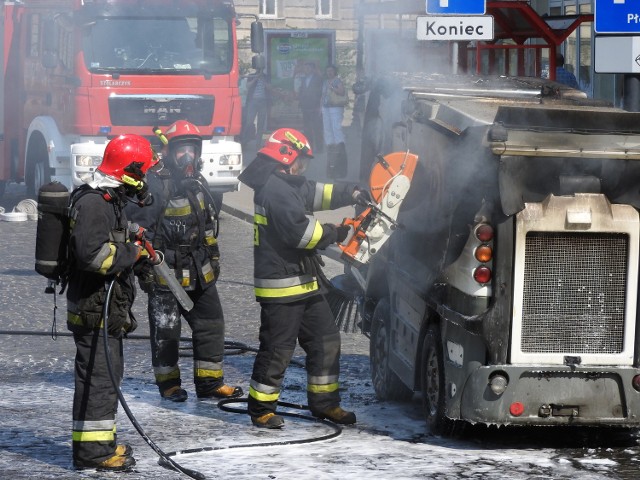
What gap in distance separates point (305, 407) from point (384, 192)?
1.44 m

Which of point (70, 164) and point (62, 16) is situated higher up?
point (62, 16)

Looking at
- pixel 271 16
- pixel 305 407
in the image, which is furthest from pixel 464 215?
pixel 271 16

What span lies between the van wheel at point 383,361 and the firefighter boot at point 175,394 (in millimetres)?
1227

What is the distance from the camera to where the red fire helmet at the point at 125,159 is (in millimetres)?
7270

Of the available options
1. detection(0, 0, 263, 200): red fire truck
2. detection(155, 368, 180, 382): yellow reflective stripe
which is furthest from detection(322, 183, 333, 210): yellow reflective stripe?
detection(0, 0, 263, 200): red fire truck

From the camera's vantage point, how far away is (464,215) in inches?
289

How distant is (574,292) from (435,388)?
1.00 metres

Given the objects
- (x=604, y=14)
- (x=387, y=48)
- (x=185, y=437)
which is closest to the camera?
(x=185, y=437)

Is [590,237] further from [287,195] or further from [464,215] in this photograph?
[287,195]

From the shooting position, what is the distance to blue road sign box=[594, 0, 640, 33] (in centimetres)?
1010

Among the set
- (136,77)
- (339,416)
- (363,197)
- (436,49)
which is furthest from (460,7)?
(339,416)

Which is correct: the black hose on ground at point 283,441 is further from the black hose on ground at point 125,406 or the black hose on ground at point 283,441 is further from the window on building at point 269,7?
the window on building at point 269,7

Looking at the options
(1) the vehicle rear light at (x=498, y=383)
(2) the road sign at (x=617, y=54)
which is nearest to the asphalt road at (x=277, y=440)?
(1) the vehicle rear light at (x=498, y=383)

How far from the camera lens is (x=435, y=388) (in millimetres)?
7785
